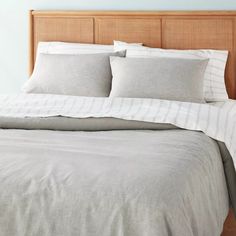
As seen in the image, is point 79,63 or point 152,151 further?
point 79,63

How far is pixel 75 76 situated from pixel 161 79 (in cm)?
56

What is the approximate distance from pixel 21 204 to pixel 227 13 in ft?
7.36

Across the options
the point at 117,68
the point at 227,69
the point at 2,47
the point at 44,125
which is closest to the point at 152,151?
the point at 44,125

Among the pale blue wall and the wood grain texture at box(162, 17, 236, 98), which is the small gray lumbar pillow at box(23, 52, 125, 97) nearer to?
the wood grain texture at box(162, 17, 236, 98)

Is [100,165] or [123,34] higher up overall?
[123,34]

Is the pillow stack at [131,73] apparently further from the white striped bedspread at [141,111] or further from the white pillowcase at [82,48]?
the white striped bedspread at [141,111]

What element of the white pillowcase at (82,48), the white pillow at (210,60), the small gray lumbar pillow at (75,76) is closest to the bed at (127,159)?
the white pillow at (210,60)

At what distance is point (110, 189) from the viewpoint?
1.88 metres

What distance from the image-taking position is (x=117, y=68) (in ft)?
11.3

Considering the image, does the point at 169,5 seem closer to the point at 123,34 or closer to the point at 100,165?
the point at 123,34

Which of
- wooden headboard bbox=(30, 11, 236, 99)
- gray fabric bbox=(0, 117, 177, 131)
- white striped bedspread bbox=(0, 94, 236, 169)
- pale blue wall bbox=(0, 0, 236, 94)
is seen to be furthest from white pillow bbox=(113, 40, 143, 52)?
gray fabric bbox=(0, 117, 177, 131)

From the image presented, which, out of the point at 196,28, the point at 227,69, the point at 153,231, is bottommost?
the point at 153,231

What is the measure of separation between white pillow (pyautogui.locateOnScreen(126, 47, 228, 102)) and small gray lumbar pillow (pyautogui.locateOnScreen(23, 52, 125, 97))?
0.57 ft

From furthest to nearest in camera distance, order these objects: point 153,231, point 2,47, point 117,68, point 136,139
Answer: point 2,47
point 117,68
point 136,139
point 153,231
